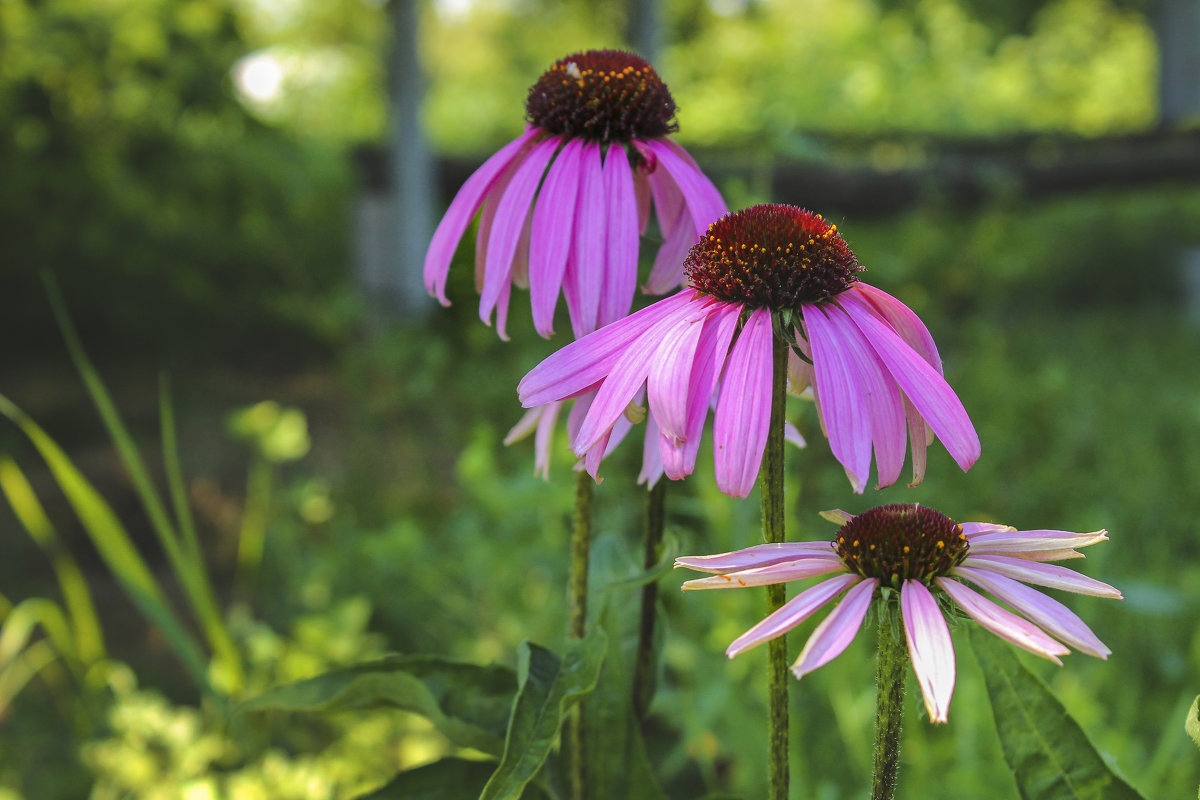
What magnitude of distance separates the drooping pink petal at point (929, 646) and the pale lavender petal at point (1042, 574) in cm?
5

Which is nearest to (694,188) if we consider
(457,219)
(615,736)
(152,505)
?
(457,219)

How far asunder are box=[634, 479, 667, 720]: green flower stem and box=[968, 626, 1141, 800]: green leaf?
209 mm

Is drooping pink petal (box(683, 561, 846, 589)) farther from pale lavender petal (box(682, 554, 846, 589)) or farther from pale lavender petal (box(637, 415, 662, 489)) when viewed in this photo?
pale lavender petal (box(637, 415, 662, 489))

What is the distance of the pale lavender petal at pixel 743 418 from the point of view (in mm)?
441

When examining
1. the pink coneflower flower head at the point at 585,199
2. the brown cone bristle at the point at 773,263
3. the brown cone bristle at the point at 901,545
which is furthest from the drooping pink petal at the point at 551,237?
the brown cone bristle at the point at 901,545

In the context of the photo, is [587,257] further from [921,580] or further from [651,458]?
[921,580]

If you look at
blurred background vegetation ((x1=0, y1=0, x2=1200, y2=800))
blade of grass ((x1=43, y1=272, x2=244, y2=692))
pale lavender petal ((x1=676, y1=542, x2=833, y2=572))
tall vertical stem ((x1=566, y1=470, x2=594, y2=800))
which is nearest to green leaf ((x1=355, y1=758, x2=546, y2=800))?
tall vertical stem ((x1=566, y1=470, x2=594, y2=800))

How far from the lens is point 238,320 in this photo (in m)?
4.87

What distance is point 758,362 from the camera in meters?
0.46

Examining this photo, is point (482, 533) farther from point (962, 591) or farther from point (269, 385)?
point (269, 385)

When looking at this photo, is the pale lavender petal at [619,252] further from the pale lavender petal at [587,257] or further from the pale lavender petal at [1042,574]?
the pale lavender petal at [1042,574]

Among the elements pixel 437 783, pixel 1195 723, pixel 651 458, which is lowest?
pixel 437 783

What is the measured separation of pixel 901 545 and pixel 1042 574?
0.06 metres

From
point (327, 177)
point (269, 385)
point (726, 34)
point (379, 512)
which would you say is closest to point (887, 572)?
point (379, 512)
